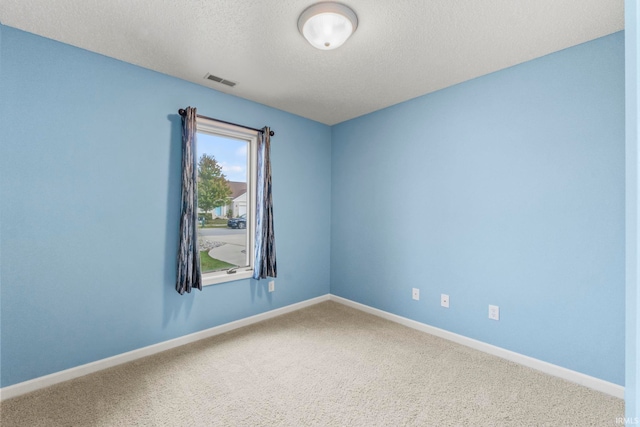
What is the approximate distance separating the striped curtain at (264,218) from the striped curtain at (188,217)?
26.4 inches

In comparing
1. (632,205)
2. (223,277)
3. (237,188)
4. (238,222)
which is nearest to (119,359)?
(223,277)

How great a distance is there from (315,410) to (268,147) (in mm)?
2496

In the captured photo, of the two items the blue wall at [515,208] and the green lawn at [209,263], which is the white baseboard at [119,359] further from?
the blue wall at [515,208]

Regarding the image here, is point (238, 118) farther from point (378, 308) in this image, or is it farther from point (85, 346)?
point (378, 308)

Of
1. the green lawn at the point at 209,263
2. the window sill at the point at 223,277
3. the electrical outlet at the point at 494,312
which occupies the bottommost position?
the electrical outlet at the point at 494,312

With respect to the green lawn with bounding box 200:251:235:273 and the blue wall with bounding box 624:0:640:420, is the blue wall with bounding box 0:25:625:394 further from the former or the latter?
the blue wall with bounding box 624:0:640:420

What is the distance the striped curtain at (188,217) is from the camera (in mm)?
2506

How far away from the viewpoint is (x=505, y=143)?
2408 mm

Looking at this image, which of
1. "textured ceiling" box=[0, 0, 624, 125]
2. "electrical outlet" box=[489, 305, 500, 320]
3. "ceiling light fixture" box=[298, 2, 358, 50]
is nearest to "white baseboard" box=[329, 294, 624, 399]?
"electrical outlet" box=[489, 305, 500, 320]

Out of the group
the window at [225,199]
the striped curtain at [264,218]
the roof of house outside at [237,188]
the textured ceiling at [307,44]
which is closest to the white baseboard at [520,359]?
the striped curtain at [264,218]

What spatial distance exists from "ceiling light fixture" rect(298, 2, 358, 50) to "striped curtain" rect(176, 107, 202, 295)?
1.32 m

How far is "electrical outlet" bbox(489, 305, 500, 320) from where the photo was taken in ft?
8.00

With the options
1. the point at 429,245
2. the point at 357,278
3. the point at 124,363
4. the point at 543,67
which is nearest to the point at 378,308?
the point at 357,278

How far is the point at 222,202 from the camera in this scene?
3.04 meters
